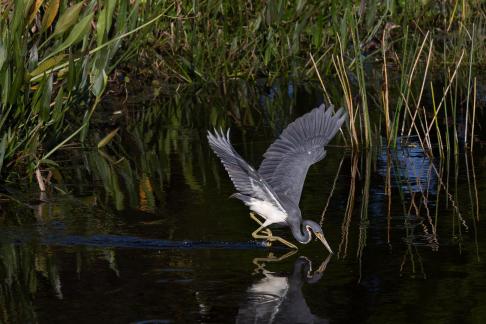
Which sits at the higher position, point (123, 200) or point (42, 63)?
point (42, 63)

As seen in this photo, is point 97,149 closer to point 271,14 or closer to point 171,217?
point 171,217

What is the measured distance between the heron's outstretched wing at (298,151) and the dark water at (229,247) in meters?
0.29

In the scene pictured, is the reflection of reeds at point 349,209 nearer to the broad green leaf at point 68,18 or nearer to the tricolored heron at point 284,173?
the tricolored heron at point 284,173

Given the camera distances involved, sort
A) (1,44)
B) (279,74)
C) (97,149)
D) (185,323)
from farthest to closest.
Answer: (279,74)
(97,149)
(1,44)
(185,323)

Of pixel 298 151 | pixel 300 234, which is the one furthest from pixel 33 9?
pixel 300 234

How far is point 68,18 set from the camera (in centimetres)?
704

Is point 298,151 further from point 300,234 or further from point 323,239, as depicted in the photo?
point 323,239

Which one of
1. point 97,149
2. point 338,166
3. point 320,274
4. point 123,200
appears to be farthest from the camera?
point 97,149

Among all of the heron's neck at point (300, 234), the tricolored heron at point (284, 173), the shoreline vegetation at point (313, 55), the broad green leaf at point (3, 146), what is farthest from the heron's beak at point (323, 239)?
the shoreline vegetation at point (313, 55)

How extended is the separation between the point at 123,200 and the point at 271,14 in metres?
5.40

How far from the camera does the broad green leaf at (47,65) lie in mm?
7082

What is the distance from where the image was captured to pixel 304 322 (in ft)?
15.0

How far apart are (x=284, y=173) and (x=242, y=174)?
0.58 m

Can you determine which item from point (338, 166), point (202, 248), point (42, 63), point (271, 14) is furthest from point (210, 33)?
point (202, 248)
